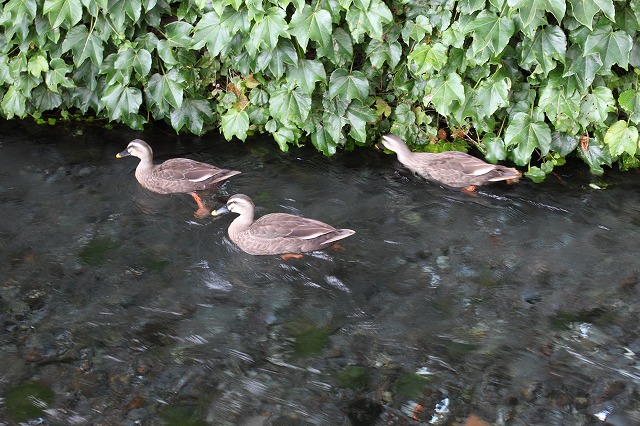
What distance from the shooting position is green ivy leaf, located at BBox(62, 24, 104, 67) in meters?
7.65

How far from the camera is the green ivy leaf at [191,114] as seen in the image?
8117 mm

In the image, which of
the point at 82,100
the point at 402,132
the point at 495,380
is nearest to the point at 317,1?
the point at 402,132

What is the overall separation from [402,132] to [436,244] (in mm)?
1851

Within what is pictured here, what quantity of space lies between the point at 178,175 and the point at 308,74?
1.59 meters

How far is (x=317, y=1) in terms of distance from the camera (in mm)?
6938

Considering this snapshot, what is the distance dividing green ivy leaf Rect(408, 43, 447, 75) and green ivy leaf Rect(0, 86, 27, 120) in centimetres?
421

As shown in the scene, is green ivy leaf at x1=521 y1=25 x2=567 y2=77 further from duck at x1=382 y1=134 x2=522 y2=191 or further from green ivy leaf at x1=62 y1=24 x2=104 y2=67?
green ivy leaf at x1=62 y1=24 x2=104 y2=67

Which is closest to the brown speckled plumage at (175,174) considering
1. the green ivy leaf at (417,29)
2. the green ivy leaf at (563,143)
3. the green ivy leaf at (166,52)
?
the green ivy leaf at (166,52)

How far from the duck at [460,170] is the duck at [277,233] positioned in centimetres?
Answer: 147

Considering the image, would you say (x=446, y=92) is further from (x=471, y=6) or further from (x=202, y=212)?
(x=202, y=212)

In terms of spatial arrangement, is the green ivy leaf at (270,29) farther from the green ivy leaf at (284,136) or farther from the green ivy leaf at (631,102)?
the green ivy leaf at (631,102)

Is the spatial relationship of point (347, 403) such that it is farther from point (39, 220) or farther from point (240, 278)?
point (39, 220)

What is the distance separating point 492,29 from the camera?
21.8 ft

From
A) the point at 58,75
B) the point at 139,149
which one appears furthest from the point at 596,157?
the point at 58,75
